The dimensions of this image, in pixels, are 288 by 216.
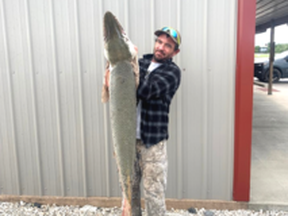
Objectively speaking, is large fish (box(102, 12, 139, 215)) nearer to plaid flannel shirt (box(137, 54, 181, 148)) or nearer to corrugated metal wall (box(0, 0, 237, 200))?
plaid flannel shirt (box(137, 54, 181, 148))

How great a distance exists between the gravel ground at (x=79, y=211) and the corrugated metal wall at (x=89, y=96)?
0.18 m

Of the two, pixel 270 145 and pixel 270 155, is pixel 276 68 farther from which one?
pixel 270 155

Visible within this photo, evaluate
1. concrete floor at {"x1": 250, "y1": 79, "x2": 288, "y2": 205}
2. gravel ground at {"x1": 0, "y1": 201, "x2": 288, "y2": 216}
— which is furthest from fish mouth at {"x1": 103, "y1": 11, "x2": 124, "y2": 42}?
concrete floor at {"x1": 250, "y1": 79, "x2": 288, "y2": 205}

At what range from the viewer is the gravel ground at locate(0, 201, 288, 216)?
3521mm

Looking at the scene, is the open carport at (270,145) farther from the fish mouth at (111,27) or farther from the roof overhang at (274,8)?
the fish mouth at (111,27)

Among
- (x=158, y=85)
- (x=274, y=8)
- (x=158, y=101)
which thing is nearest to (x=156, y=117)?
(x=158, y=101)

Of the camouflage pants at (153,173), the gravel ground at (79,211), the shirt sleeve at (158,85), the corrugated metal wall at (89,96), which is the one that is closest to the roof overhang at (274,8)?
the corrugated metal wall at (89,96)

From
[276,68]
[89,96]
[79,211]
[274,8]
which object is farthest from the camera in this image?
[276,68]

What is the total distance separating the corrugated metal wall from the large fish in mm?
1557

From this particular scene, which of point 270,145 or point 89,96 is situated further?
point 270,145

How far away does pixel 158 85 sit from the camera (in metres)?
2.19

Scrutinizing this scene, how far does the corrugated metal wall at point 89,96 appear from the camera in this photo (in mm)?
3289

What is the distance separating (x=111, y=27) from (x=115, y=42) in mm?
98

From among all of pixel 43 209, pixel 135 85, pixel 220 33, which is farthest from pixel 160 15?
pixel 43 209
